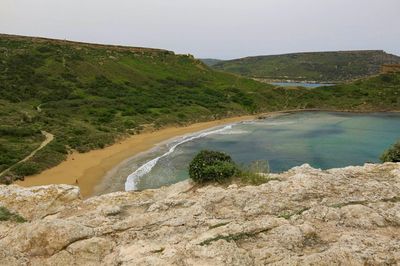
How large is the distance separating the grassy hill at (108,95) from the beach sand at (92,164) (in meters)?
0.99

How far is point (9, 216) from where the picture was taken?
37.6 feet

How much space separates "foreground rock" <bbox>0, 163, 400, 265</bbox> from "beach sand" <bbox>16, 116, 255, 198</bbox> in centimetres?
1854

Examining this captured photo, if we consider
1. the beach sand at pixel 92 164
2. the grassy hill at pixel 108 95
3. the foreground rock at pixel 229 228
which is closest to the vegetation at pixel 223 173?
the foreground rock at pixel 229 228

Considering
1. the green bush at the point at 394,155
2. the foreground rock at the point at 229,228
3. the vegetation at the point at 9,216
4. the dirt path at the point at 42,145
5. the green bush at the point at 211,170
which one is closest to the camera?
the foreground rock at the point at 229,228

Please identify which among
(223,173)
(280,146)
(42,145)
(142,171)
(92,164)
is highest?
(223,173)

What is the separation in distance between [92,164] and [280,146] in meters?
24.0

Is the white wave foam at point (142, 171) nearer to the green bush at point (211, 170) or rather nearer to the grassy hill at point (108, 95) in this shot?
the grassy hill at point (108, 95)

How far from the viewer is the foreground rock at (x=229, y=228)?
A: 316 inches

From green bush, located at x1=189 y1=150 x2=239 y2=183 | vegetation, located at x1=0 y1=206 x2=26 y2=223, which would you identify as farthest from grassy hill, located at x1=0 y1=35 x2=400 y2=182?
green bush, located at x1=189 y1=150 x2=239 y2=183

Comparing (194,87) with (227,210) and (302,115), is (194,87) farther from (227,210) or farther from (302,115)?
(227,210)

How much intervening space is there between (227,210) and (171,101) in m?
65.3

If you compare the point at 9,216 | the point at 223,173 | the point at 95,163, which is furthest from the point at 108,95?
the point at 9,216

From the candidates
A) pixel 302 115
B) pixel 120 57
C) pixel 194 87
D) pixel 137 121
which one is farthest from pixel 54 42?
pixel 302 115

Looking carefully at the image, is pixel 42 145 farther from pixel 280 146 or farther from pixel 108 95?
pixel 108 95
